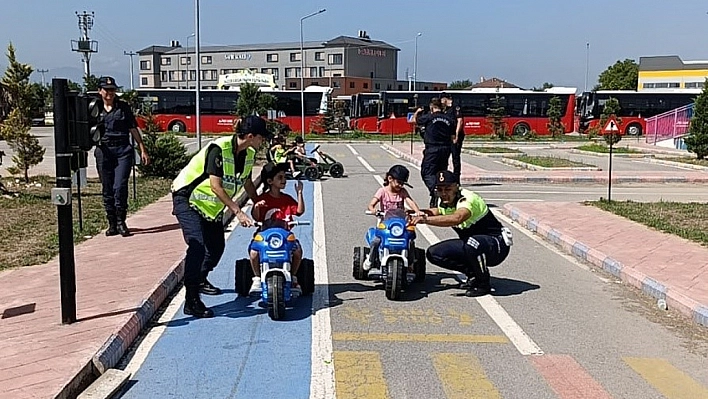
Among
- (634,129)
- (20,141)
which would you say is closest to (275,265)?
(20,141)

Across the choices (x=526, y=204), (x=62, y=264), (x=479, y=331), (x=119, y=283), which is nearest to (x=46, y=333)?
(x=62, y=264)

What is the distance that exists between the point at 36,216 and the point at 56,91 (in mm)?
6393

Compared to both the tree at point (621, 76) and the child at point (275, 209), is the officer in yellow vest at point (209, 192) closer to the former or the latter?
the child at point (275, 209)

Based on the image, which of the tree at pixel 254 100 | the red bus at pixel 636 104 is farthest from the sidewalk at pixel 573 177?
the red bus at pixel 636 104

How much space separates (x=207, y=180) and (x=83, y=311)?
1.44 m

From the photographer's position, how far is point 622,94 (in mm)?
47469

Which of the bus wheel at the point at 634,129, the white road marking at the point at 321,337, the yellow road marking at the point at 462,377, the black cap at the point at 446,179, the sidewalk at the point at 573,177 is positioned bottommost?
the yellow road marking at the point at 462,377

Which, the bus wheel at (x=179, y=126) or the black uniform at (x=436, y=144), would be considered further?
the bus wheel at (x=179, y=126)

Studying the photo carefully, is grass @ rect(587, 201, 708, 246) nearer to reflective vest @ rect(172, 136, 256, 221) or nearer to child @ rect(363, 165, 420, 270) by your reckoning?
child @ rect(363, 165, 420, 270)

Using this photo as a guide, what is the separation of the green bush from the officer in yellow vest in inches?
446

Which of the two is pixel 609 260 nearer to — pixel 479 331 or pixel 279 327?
pixel 479 331

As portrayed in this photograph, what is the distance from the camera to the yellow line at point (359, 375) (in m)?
4.68

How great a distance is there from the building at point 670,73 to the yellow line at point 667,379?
256ft

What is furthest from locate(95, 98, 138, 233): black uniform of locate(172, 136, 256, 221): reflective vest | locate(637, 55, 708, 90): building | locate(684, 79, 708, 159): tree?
locate(637, 55, 708, 90): building
